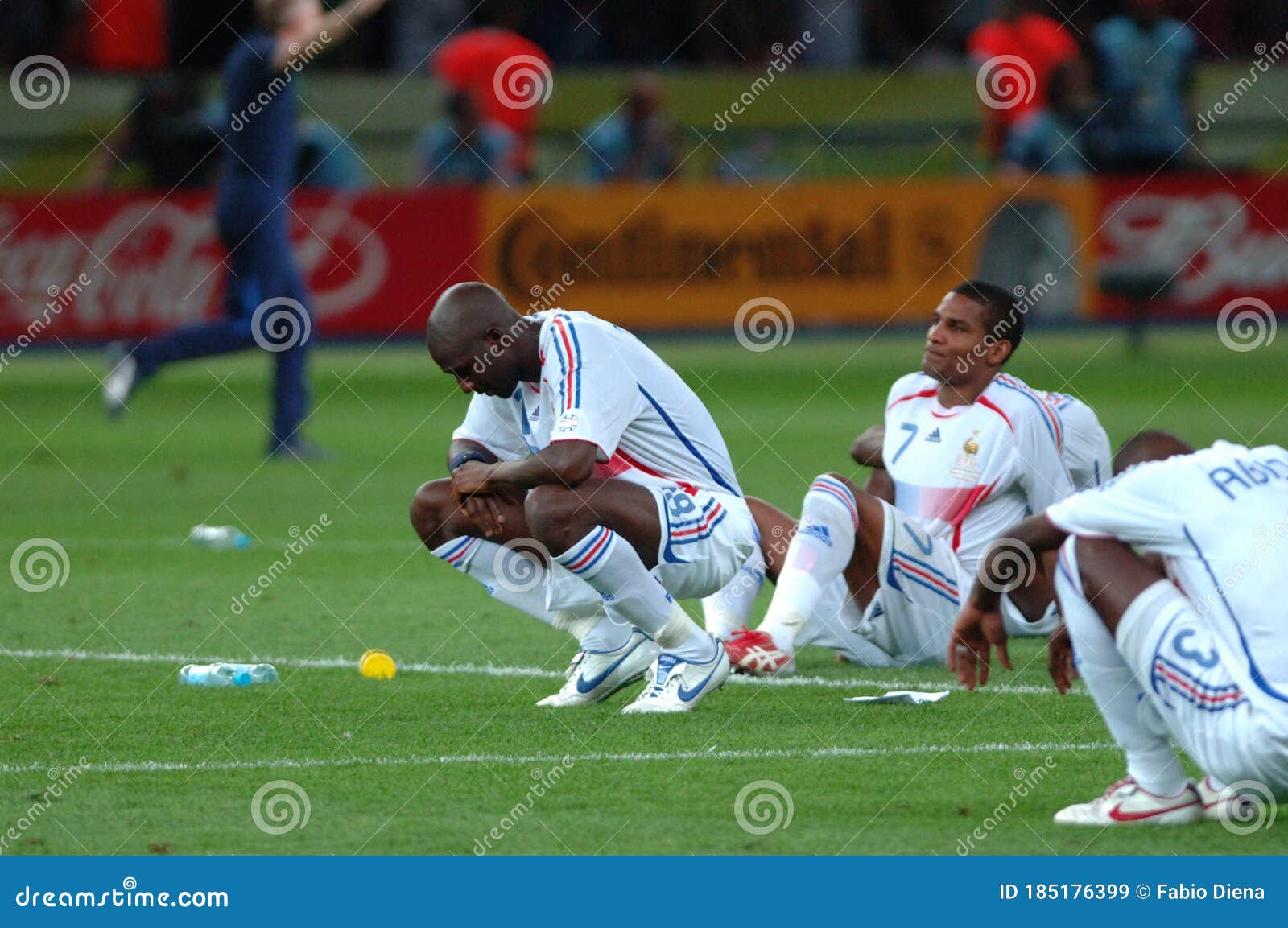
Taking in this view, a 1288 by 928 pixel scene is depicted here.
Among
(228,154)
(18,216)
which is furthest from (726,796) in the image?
(18,216)

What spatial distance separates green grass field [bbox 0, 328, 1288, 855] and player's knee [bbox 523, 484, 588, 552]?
22.6 inches

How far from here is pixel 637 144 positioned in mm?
22734

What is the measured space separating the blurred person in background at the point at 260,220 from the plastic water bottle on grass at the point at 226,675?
21.5ft

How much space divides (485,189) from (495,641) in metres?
13.8

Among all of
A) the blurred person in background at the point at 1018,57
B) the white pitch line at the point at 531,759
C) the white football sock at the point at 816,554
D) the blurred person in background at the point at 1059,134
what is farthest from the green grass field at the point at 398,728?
the blurred person in background at the point at 1018,57

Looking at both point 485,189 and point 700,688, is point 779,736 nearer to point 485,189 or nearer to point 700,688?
point 700,688

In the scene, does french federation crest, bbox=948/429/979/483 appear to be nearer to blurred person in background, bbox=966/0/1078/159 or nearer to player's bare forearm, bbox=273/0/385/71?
player's bare forearm, bbox=273/0/385/71

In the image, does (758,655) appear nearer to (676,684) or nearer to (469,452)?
(676,684)

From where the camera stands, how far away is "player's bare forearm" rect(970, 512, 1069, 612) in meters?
5.09

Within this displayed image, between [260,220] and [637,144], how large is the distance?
919cm

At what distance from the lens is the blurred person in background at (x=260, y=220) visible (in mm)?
13875

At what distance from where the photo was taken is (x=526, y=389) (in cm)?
697

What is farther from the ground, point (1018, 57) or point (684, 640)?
point (1018, 57)

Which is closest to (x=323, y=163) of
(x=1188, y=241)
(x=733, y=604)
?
(x=1188, y=241)
